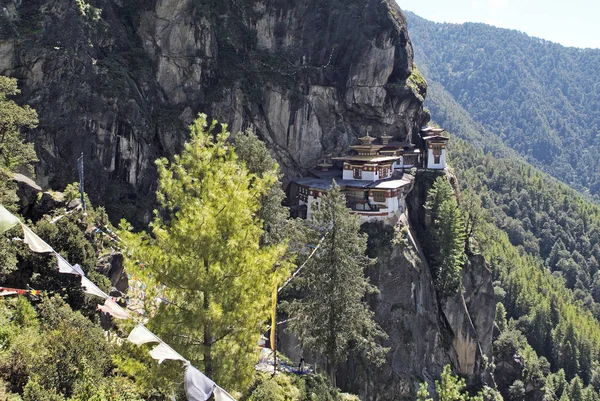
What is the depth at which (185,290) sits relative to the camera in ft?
41.1

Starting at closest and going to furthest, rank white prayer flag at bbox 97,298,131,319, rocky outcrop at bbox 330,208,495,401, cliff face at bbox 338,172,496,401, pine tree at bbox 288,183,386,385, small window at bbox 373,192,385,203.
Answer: white prayer flag at bbox 97,298,131,319
pine tree at bbox 288,183,386,385
rocky outcrop at bbox 330,208,495,401
cliff face at bbox 338,172,496,401
small window at bbox 373,192,385,203

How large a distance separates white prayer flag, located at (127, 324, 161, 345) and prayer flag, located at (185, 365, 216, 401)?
120 centimetres

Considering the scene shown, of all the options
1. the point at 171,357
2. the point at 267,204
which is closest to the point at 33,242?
the point at 171,357

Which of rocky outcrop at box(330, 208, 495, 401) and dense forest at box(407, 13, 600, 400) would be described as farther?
dense forest at box(407, 13, 600, 400)

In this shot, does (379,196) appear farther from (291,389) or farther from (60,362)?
(60,362)

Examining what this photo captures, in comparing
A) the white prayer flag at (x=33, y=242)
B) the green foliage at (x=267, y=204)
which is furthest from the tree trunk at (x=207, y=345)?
the green foliage at (x=267, y=204)

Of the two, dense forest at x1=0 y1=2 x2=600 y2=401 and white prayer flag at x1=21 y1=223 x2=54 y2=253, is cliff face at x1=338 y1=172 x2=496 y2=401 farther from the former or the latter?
white prayer flag at x1=21 y1=223 x2=54 y2=253

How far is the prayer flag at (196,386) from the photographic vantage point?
10609mm

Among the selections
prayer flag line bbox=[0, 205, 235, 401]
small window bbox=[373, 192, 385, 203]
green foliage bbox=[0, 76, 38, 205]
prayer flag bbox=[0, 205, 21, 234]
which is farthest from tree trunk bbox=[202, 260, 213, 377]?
small window bbox=[373, 192, 385, 203]

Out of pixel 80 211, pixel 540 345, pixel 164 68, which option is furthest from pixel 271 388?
pixel 540 345

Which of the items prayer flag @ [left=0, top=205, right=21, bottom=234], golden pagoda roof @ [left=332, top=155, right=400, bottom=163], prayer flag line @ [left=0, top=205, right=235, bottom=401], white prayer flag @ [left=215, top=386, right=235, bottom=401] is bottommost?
golden pagoda roof @ [left=332, top=155, right=400, bottom=163]

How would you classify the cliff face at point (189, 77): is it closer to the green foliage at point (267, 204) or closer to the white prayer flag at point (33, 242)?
the green foliage at point (267, 204)

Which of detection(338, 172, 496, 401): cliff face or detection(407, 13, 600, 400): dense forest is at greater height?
detection(338, 172, 496, 401): cliff face

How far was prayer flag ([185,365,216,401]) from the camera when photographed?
10.6m
